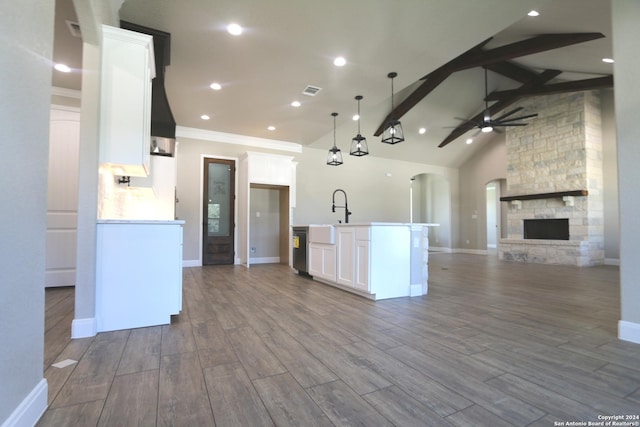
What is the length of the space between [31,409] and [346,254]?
3.03 m

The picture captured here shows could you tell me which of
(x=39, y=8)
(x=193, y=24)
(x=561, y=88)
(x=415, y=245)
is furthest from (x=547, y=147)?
(x=39, y=8)

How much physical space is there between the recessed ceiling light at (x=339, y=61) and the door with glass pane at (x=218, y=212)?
3.58 metres

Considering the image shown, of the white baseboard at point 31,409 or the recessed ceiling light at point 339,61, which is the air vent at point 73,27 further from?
the white baseboard at point 31,409

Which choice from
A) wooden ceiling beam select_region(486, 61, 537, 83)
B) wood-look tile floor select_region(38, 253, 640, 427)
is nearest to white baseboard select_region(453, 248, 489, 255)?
wooden ceiling beam select_region(486, 61, 537, 83)

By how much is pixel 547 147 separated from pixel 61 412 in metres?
9.37

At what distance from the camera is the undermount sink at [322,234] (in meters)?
4.11

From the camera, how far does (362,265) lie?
3490 millimetres

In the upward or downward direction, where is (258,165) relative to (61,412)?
upward

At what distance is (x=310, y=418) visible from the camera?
1.27 m

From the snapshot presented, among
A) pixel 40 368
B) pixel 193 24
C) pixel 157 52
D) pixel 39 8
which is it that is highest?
pixel 193 24

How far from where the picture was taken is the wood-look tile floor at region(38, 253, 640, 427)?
4.32ft

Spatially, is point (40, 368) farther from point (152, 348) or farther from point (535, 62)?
point (535, 62)

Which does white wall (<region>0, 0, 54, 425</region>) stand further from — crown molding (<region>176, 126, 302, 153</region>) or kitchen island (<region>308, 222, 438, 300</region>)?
crown molding (<region>176, 126, 302, 153</region>)

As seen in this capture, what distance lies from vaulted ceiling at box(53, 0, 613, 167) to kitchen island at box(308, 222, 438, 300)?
213cm
